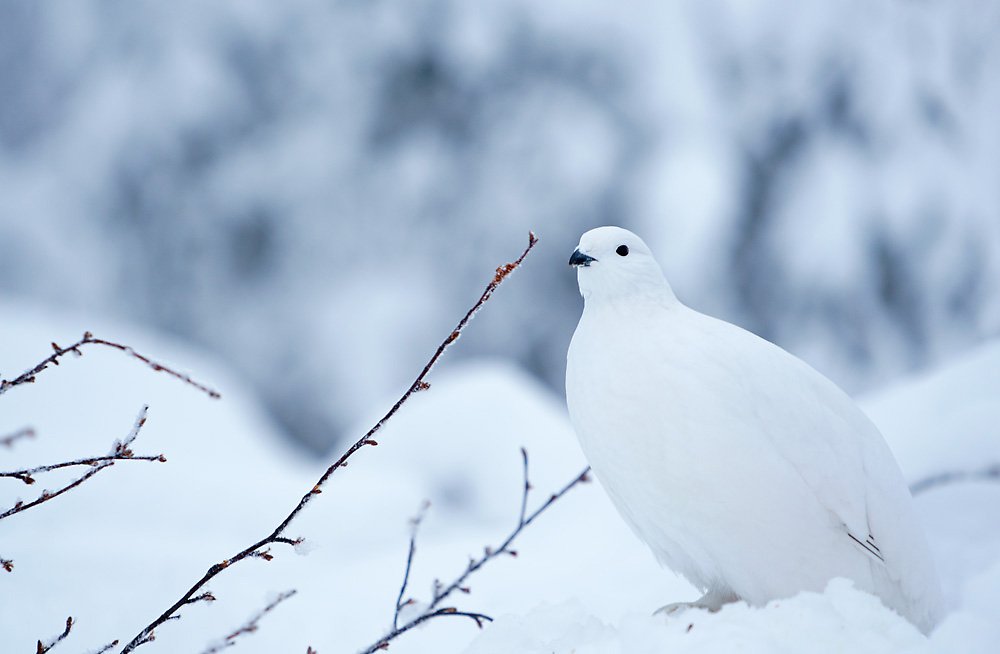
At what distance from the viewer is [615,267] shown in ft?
3.25

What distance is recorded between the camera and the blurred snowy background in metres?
7.30

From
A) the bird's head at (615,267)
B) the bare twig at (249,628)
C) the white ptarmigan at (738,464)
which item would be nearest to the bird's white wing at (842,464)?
the white ptarmigan at (738,464)

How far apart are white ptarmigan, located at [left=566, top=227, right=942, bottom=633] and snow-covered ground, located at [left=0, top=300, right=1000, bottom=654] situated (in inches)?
4.8

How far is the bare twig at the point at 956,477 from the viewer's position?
1064 mm

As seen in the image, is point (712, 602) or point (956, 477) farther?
point (956, 477)

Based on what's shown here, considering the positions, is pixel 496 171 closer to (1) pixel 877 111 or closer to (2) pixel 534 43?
(2) pixel 534 43

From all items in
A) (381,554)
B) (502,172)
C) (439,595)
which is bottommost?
(439,595)

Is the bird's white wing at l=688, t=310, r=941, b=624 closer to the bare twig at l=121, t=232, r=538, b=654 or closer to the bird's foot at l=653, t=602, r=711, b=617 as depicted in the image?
the bird's foot at l=653, t=602, r=711, b=617

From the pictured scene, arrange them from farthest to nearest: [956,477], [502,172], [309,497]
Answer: [502,172], [956,477], [309,497]

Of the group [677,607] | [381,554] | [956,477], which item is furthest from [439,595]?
[381,554]

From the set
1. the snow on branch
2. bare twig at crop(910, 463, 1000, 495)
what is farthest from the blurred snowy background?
the snow on branch

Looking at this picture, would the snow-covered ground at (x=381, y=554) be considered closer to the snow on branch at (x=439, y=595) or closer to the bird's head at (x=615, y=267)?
the snow on branch at (x=439, y=595)

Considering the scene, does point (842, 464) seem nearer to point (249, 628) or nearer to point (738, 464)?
point (738, 464)

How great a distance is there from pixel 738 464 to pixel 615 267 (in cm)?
36
